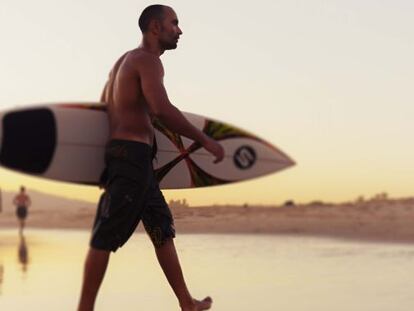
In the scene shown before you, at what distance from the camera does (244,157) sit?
579 centimetres

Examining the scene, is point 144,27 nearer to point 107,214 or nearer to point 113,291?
point 107,214

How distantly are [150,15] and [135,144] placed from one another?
0.75 meters

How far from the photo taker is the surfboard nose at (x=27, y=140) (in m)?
4.82

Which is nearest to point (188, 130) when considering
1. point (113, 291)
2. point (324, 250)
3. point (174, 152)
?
point (174, 152)

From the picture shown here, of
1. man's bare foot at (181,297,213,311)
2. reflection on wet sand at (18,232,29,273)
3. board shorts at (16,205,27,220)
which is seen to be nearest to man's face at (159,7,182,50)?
man's bare foot at (181,297,213,311)

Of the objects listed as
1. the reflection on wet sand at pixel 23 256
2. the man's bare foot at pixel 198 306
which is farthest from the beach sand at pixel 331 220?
the man's bare foot at pixel 198 306

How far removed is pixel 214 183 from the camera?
5.78 metres

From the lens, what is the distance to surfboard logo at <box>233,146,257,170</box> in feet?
18.9

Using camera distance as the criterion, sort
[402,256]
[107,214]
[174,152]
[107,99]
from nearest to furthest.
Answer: [107,214] < [107,99] < [174,152] < [402,256]

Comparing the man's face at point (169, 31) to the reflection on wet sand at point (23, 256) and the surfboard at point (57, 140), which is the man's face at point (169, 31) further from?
the reflection on wet sand at point (23, 256)

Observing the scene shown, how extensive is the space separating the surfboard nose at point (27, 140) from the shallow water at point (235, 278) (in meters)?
1.20

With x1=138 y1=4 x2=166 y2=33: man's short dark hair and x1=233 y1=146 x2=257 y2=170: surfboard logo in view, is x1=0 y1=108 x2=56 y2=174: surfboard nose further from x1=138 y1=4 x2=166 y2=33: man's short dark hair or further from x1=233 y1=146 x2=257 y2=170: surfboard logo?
x1=233 y1=146 x2=257 y2=170: surfboard logo

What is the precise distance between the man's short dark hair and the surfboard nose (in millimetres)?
835

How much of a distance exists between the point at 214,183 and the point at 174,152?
0.45 meters
